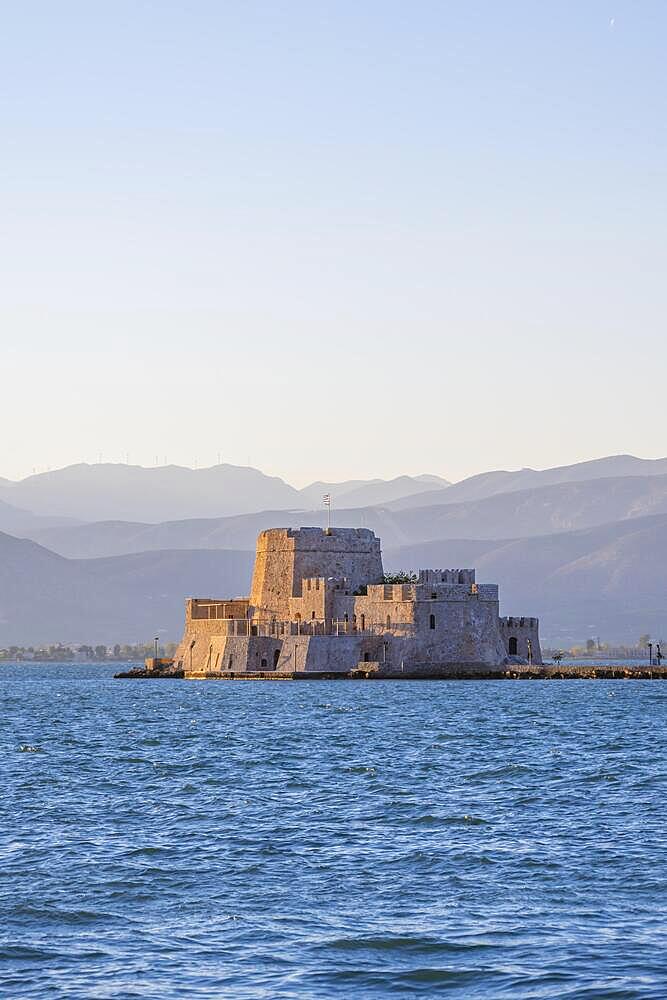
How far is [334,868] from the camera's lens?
33.2m

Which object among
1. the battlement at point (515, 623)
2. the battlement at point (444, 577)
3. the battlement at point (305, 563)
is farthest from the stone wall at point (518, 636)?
the battlement at point (305, 563)

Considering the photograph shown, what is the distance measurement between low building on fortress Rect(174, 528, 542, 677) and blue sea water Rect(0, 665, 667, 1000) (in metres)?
62.2

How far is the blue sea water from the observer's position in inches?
987

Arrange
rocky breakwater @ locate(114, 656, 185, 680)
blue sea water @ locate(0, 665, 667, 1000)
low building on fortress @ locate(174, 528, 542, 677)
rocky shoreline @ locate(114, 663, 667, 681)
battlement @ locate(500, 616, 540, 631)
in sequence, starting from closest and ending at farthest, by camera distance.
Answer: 1. blue sea water @ locate(0, 665, 667, 1000)
2. low building on fortress @ locate(174, 528, 542, 677)
3. rocky shoreline @ locate(114, 663, 667, 681)
4. battlement @ locate(500, 616, 540, 631)
5. rocky breakwater @ locate(114, 656, 185, 680)

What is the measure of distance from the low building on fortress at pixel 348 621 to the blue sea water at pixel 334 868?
204ft

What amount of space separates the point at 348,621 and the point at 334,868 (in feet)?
327

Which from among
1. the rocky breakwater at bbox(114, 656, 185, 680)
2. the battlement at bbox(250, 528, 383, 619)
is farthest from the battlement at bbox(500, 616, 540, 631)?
the rocky breakwater at bbox(114, 656, 185, 680)

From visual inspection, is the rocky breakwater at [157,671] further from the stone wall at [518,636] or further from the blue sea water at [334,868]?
the blue sea water at [334,868]

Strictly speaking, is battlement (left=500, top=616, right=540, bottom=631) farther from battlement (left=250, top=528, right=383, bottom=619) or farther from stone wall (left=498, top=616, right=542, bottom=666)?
battlement (left=250, top=528, right=383, bottom=619)

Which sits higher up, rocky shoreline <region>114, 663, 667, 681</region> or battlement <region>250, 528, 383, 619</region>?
battlement <region>250, 528, 383, 619</region>

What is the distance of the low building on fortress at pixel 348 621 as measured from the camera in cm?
12994

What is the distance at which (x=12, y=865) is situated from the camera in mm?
33688

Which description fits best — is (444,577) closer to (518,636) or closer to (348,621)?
(348,621)

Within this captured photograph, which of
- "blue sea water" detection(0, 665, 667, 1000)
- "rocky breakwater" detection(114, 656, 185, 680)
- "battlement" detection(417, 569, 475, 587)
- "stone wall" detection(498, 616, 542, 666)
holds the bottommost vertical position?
"blue sea water" detection(0, 665, 667, 1000)
